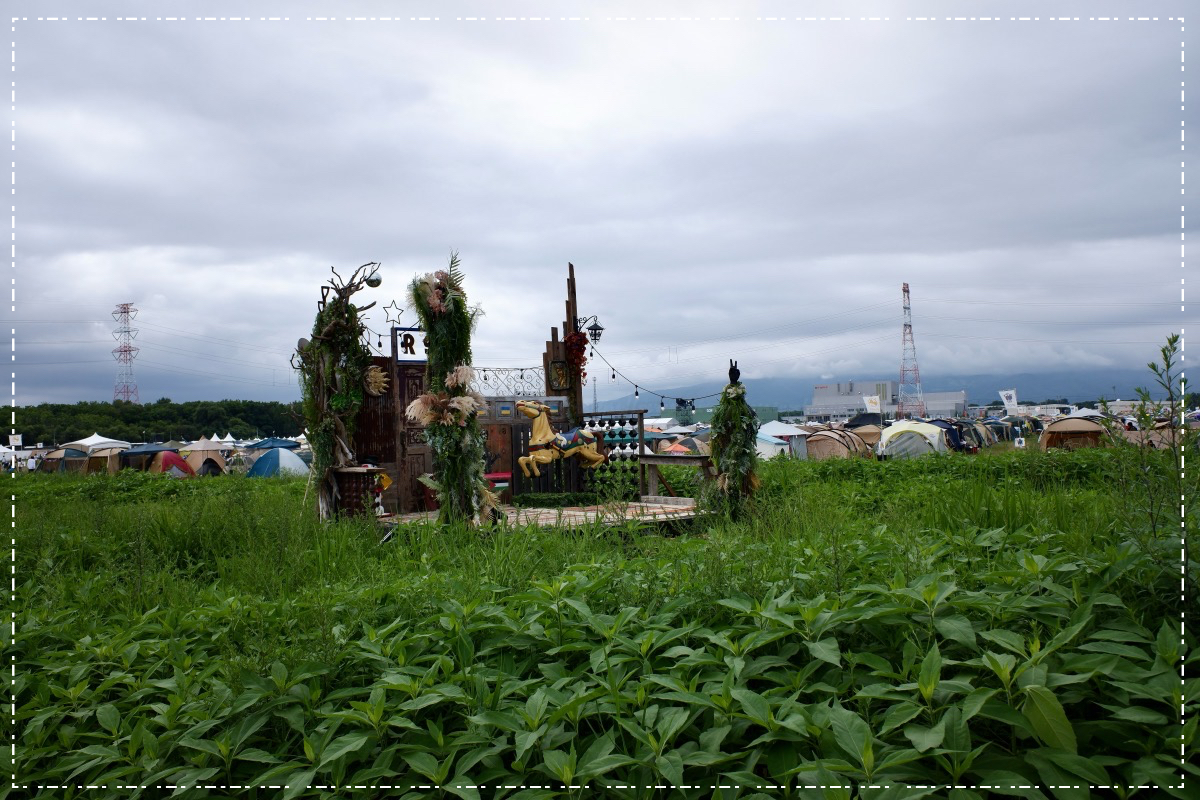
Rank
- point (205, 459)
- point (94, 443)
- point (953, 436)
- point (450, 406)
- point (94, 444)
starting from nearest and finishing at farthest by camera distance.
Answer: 1. point (450, 406)
2. point (953, 436)
3. point (205, 459)
4. point (94, 444)
5. point (94, 443)

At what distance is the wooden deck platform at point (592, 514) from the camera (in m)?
5.83

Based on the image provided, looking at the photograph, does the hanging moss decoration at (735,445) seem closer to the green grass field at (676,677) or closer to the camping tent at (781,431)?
the green grass field at (676,677)

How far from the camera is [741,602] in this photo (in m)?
3.08

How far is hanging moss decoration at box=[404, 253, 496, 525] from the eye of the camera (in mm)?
7898

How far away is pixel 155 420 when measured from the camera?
50.0 metres

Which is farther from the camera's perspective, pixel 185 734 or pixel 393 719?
pixel 185 734

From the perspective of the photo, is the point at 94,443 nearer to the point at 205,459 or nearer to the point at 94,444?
the point at 94,444

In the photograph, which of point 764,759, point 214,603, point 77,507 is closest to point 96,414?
point 77,507

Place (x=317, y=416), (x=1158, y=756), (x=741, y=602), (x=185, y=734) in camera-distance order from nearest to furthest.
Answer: (x=1158, y=756), (x=185, y=734), (x=741, y=602), (x=317, y=416)

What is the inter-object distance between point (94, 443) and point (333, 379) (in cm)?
3437

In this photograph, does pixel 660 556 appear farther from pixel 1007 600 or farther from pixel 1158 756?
pixel 1158 756

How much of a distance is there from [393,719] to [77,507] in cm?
812

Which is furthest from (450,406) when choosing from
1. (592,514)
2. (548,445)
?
(548,445)

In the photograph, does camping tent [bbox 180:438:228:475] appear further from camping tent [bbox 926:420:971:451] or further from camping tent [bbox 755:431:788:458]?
camping tent [bbox 926:420:971:451]
